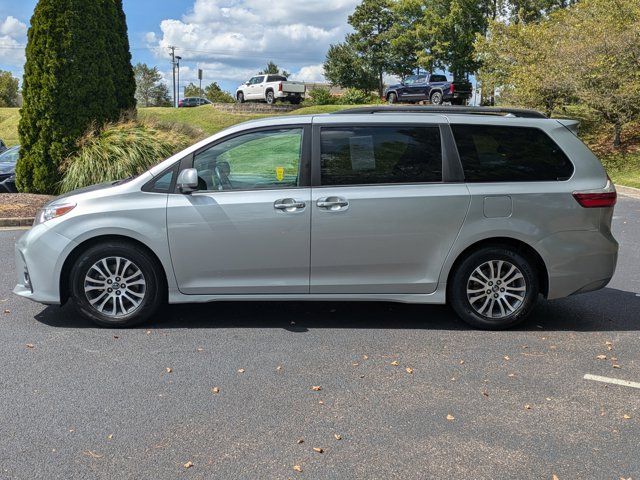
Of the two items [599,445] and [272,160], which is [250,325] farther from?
[599,445]

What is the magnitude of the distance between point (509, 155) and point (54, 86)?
1068 cm

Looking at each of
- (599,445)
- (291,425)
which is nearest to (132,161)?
(291,425)

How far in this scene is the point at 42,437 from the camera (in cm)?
338

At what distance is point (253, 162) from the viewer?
211 inches

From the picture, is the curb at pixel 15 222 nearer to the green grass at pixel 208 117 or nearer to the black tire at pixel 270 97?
the green grass at pixel 208 117

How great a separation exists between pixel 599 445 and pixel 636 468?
26cm

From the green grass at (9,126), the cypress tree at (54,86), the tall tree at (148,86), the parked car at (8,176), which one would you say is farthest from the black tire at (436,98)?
the tall tree at (148,86)

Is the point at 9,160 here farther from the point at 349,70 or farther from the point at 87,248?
the point at 349,70

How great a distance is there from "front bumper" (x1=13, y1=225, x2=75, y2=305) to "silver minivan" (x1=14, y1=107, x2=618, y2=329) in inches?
0.5

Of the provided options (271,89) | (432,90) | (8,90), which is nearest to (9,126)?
(271,89)

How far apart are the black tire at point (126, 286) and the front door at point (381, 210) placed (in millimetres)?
1315

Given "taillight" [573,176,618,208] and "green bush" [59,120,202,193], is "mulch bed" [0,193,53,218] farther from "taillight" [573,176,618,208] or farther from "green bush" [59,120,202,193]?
"taillight" [573,176,618,208]

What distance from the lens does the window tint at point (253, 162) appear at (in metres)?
5.23

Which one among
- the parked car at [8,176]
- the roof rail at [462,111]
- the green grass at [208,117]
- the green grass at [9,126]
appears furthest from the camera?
the green grass at [208,117]
